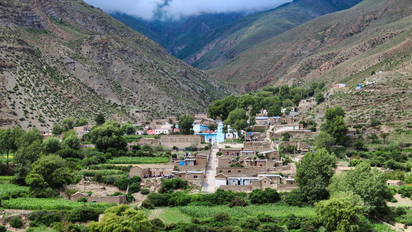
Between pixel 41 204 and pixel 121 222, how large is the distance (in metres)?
11.4

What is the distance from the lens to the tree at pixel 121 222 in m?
30.6

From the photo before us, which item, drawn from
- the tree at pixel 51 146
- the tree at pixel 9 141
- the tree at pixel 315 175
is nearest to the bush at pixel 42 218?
the tree at pixel 9 141

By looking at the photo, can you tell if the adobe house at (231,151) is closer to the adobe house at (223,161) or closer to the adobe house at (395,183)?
the adobe house at (223,161)

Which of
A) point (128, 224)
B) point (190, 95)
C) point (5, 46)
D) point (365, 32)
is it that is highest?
point (365, 32)

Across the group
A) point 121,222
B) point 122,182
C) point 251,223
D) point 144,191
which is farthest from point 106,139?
point 251,223

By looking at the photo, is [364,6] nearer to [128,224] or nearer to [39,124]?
[39,124]

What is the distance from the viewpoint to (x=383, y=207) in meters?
36.3

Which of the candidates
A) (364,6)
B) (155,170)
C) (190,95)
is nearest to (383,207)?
(155,170)

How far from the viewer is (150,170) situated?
47.6 metres

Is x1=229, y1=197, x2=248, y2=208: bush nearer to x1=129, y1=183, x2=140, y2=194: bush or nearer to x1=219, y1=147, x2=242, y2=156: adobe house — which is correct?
x1=129, y1=183, x2=140, y2=194: bush

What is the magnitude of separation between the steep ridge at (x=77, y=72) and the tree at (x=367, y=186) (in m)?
55.5

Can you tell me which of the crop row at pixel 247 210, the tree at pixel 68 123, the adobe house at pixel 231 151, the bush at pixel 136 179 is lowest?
the crop row at pixel 247 210

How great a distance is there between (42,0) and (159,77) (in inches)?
1635

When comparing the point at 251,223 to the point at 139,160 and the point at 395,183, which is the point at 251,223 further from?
the point at 139,160
